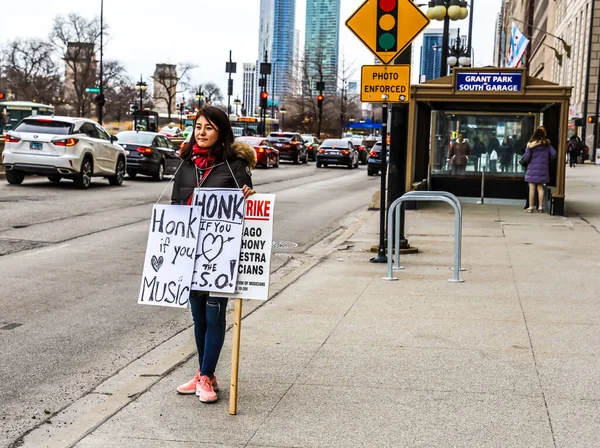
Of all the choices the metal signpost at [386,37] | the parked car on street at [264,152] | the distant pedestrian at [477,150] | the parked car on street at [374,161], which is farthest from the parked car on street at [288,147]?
the metal signpost at [386,37]

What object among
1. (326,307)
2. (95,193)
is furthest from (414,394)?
(95,193)

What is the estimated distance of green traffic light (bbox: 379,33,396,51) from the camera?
36.2 ft

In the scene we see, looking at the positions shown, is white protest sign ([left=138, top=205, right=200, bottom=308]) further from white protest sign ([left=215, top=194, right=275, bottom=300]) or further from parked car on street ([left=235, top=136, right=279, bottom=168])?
parked car on street ([left=235, top=136, right=279, bottom=168])

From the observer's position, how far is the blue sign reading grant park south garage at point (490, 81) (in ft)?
61.8

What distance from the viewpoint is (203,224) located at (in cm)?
534

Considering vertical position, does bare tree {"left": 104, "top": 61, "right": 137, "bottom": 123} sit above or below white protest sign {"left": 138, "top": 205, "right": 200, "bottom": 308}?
above

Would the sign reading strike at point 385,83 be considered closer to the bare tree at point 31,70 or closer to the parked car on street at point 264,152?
the parked car on street at point 264,152

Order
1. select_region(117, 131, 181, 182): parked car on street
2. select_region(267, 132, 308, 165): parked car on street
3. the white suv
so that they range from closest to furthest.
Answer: the white suv, select_region(117, 131, 181, 182): parked car on street, select_region(267, 132, 308, 165): parked car on street

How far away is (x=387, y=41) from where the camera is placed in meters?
11.1

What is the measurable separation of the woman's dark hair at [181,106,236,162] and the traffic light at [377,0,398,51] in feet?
19.6

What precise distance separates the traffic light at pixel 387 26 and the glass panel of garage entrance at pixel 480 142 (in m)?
10.3

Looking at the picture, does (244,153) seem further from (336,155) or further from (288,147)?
(288,147)

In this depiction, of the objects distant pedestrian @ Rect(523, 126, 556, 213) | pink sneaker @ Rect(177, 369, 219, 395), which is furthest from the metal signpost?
distant pedestrian @ Rect(523, 126, 556, 213)

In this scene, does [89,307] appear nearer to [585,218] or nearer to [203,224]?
[203,224]
